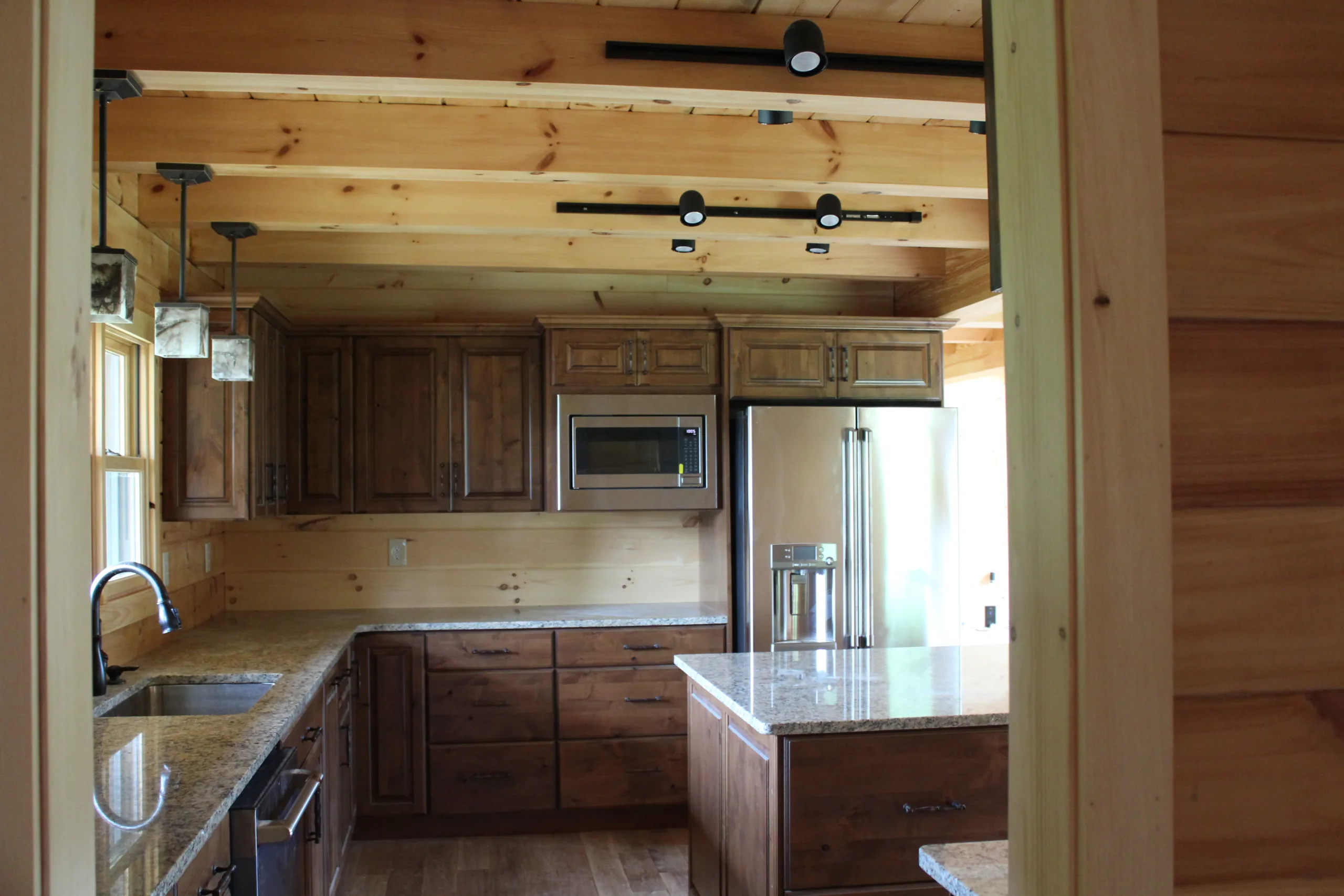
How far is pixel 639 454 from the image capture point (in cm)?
454

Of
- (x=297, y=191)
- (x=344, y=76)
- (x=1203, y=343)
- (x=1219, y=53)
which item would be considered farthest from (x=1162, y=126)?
(x=297, y=191)

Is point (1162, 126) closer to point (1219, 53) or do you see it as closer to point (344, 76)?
point (1219, 53)

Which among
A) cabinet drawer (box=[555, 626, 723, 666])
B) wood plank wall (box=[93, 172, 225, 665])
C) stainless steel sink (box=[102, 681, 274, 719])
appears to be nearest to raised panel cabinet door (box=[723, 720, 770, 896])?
stainless steel sink (box=[102, 681, 274, 719])

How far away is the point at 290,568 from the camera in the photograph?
15.6 feet

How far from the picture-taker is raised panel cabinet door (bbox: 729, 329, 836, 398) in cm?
459

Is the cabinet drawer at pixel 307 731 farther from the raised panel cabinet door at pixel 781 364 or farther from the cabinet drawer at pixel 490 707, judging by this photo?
the raised panel cabinet door at pixel 781 364

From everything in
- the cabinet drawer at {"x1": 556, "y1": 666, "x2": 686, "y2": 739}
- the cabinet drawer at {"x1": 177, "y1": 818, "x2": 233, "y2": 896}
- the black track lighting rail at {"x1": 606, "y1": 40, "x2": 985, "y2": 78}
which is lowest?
the cabinet drawer at {"x1": 556, "y1": 666, "x2": 686, "y2": 739}

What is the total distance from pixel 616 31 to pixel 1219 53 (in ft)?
5.66

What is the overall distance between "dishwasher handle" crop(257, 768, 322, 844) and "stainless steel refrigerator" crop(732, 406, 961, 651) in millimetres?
2210

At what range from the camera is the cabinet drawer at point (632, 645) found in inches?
171

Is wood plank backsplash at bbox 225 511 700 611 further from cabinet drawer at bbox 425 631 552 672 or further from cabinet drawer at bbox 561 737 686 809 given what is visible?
cabinet drawer at bbox 561 737 686 809

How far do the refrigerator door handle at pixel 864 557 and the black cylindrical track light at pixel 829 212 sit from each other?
1.26m

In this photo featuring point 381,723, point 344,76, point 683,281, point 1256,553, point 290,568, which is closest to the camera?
point 1256,553

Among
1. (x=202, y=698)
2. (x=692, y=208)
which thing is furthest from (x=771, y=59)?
(x=202, y=698)
